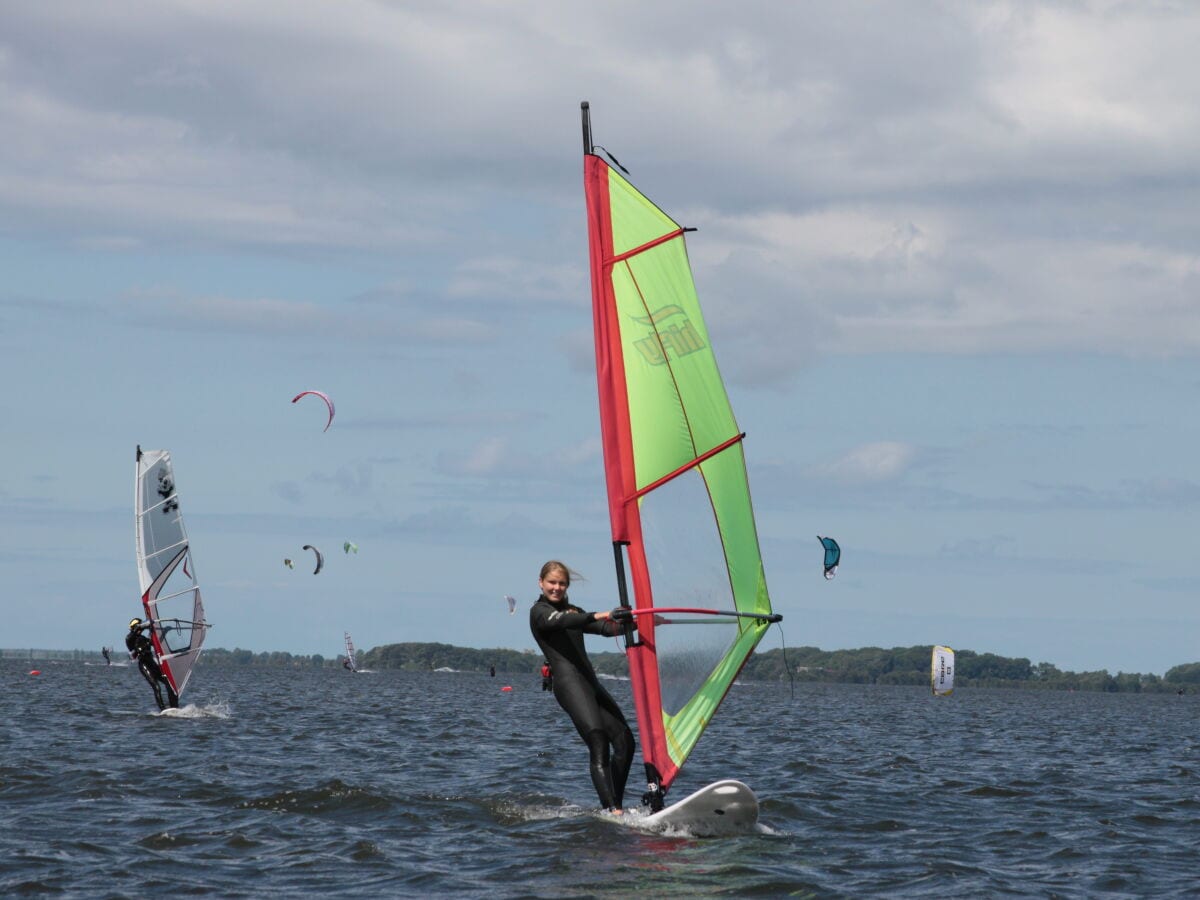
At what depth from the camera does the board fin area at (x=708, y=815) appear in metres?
11.9

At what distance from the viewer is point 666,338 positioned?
12.2 meters

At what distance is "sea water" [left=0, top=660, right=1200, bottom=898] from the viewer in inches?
408

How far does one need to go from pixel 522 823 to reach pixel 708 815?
Result: 186 centimetres

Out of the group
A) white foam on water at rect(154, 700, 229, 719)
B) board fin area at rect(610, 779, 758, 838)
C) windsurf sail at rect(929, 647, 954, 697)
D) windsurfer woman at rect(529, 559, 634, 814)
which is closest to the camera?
board fin area at rect(610, 779, 758, 838)

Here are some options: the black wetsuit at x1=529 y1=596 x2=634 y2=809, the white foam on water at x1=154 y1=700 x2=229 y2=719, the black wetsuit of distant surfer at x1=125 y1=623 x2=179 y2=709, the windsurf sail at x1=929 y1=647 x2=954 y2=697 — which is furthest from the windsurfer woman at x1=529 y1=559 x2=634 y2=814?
the windsurf sail at x1=929 y1=647 x2=954 y2=697

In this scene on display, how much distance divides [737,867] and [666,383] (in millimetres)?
3815

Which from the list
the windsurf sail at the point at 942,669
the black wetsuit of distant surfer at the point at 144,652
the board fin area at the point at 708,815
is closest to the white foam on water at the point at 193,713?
the black wetsuit of distant surfer at the point at 144,652

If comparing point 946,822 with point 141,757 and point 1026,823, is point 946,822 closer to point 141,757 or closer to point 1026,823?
point 1026,823

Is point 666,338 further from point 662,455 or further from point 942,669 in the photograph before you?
point 942,669

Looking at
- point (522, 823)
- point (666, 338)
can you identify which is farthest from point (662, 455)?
point (522, 823)

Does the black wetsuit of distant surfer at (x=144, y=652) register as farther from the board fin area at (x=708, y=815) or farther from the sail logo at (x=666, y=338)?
the sail logo at (x=666, y=338)

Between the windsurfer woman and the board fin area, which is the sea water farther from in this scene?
the windsurfer woman

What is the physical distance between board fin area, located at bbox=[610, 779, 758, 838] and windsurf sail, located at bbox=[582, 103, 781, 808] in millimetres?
261

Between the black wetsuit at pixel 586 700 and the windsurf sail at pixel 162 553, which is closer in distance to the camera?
the black wetsuit at pixel 586 700
